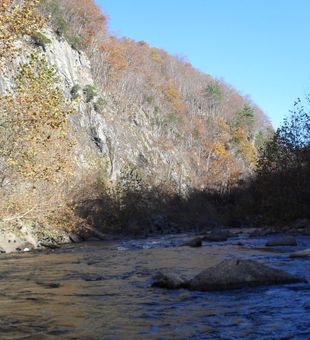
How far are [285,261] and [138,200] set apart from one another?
29795 millimetres

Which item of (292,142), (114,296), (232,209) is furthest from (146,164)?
(114,296)

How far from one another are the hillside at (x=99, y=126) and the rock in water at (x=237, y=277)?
7.53 metres

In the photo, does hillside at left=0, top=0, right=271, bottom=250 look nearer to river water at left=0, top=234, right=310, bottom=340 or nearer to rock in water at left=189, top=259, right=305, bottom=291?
river water at left=0, top=234, right=310, bottom=340

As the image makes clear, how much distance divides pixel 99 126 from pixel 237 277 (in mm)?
53366

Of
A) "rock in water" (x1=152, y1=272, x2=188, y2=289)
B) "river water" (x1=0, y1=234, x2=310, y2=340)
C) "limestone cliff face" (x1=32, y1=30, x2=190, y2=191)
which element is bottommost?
"river water" (x1=0, y1=234, x2=310, y2=340)

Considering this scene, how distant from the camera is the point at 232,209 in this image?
55.3 metres

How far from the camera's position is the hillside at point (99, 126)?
16.1 m

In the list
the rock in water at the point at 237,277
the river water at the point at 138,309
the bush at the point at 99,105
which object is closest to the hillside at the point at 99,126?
the bush at the point at 99,105

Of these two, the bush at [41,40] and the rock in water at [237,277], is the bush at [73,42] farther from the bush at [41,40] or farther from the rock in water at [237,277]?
the rock in water at [237,277]

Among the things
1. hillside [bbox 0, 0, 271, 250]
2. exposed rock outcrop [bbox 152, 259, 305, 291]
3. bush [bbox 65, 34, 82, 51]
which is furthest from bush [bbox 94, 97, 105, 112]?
exposed rock outcrop [bbox 152, 259, 305, 291]

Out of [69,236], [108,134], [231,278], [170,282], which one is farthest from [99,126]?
[231,278]

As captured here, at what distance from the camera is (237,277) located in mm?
10750

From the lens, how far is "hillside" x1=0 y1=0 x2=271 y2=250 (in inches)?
635

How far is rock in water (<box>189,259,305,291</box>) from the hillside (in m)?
7.53
